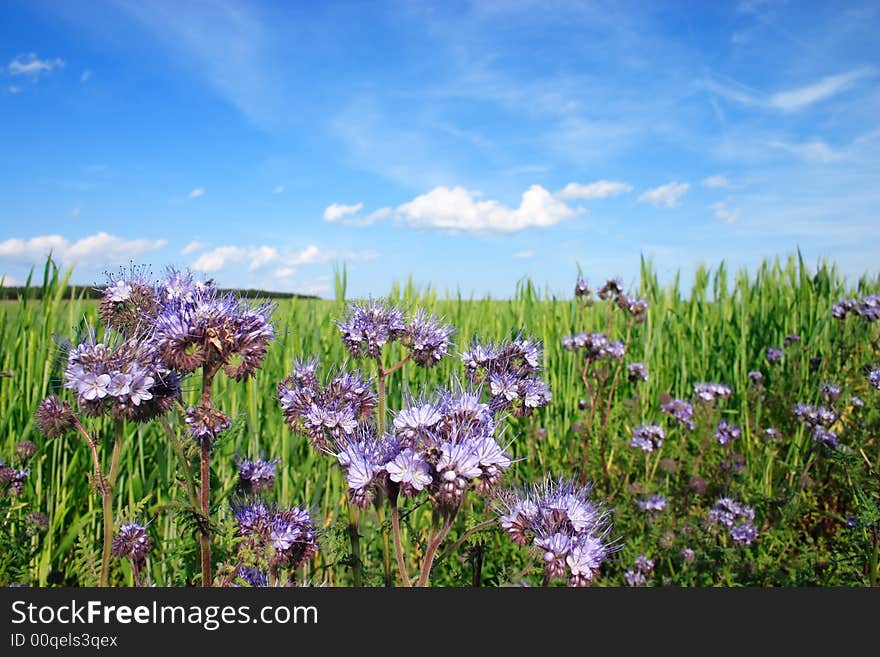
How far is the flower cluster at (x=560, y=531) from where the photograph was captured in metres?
1.81

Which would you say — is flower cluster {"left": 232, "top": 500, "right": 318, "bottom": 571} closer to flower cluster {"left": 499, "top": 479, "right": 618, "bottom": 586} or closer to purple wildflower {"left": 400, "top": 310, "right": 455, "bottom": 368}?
flower cluster {"left": 499, "top": 479, "right": 618, "bottom": 586}

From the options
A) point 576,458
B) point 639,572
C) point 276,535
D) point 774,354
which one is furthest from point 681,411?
point 276,535

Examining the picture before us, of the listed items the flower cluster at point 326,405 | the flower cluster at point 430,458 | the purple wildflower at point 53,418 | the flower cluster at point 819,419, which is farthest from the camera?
the flower cluster at point 819,419

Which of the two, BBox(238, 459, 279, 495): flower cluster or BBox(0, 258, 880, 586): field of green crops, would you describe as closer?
BBox(238, 459, 279, 495): flower cluster

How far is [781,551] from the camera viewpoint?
15.6 ft

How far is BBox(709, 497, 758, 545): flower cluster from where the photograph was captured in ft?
14.2

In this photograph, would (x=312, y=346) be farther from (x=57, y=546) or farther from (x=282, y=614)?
(x=282, y=614)

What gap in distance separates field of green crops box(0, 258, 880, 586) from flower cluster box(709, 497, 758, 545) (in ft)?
0.32

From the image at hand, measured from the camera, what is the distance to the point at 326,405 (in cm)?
227

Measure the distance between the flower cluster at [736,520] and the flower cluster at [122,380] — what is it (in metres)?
3.79

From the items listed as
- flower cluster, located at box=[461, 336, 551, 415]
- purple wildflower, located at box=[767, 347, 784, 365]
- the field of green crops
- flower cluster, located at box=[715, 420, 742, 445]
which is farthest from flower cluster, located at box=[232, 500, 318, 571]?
purple wildflower, located at box=[767, 347, 784, 365]

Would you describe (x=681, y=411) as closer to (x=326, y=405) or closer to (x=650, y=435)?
(x=650, y=435)

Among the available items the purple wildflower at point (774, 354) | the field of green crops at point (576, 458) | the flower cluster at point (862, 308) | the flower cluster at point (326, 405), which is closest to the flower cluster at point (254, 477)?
the field of green crops at point (576, 458)

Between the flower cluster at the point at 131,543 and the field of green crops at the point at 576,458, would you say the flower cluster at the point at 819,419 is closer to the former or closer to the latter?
the field of green crops at the point at 576,458
